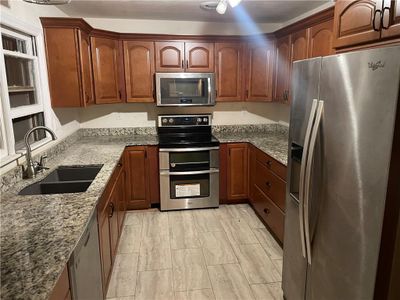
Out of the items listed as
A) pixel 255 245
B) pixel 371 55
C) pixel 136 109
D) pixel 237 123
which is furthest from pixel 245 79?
pixel 371 55

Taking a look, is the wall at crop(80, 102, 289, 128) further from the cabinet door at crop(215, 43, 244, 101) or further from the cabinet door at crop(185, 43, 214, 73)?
the cabinet door at crop(185, 43, 214, 73)

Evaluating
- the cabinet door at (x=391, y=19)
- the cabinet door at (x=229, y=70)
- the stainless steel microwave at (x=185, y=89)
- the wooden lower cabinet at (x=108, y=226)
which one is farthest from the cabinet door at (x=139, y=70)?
the cabinet door at (x=391, y=19)

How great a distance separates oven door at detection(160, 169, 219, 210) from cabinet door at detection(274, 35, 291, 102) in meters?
1.19

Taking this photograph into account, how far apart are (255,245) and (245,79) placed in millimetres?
2030

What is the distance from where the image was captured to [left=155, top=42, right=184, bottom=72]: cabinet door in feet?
11.7

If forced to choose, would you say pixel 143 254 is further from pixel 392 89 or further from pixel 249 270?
pixel 392 89

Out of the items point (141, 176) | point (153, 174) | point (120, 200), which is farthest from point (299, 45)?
point (120, 200)

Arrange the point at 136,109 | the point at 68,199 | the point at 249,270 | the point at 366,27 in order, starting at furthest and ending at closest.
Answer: the point at 136,109 < the point at 249,270 < the point at 68,199 < the point at 366,27

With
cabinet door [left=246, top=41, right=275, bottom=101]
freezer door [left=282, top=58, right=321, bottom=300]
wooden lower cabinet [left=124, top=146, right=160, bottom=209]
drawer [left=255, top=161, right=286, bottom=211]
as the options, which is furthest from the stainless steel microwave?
freezer door [left=282, top=58, right=321, bottom=300]

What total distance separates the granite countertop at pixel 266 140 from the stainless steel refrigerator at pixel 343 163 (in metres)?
1.06

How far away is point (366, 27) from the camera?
1.50 metres

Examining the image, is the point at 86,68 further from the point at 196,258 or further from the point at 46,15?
the point at 196,258

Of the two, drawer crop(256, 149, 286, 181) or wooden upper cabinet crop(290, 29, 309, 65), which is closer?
drawer crop(256, 149, 286, 181)

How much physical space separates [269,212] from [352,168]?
6.12 feet
